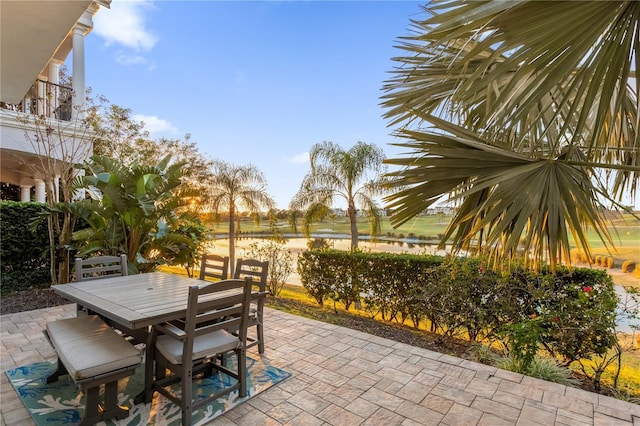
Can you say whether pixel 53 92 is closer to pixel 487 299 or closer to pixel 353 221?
pixel 353 221

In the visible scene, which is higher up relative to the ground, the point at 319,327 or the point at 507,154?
the point at 507,154

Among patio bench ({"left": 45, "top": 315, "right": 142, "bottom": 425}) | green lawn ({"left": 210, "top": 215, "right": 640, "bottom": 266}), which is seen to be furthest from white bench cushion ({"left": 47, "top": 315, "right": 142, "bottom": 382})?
green lawn ({"left": 210, "top": 215, "right": 640, "bottom": 266})

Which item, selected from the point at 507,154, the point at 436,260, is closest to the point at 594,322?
the point at 436,260

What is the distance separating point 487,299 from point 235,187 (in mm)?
8505

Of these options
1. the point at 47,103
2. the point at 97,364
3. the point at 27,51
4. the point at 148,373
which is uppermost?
the point at 47,103

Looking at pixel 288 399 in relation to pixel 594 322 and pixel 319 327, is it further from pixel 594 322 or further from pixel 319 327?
pixel 594 322

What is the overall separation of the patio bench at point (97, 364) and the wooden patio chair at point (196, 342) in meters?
0.26

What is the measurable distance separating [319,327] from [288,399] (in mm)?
2119

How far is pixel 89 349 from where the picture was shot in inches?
109

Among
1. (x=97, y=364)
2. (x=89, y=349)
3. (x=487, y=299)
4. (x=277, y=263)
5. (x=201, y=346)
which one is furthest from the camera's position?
(x=277, y=263)

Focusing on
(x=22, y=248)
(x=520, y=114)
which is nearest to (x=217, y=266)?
(x=520, y=114)

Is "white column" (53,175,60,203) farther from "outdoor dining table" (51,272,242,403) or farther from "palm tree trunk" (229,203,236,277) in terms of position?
"outdoor dining table" (51,272,242,403)

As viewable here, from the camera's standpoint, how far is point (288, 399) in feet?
10.3

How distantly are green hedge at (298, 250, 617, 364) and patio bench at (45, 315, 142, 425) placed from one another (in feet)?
12.7
